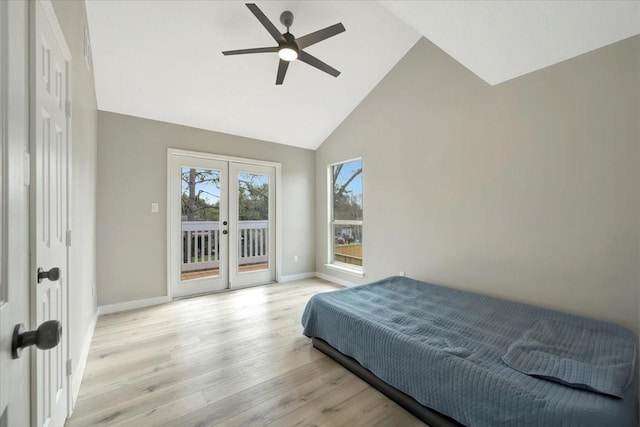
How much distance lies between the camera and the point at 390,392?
1.78 m

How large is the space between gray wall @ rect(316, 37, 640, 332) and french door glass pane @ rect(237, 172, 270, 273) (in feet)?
6.26

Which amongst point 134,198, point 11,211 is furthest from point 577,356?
point 134,198

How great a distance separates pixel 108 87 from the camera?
9.71 ft

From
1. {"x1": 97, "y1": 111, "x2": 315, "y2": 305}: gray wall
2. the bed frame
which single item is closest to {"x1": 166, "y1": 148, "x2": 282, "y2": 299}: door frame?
{"x1": 97, "y1": 111, "x2": 315, "y2": 305}: gray wall

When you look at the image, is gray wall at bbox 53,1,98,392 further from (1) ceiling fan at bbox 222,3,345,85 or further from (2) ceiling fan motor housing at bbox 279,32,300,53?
(2) ceiling fan motor housing at bbox 279,32,300,53

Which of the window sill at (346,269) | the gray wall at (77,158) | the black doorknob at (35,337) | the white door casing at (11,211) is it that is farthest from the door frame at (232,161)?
the black doorknob at (35,337)

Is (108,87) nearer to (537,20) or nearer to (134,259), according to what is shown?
(134,259)

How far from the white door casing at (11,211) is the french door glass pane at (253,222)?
362cm

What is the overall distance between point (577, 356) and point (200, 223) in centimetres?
409

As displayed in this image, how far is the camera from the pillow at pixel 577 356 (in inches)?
51.4

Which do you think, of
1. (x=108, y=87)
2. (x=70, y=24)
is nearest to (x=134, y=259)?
(x=108, y=87)

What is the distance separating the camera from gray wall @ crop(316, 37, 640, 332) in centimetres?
197

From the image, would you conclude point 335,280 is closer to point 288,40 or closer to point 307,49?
point 307,49

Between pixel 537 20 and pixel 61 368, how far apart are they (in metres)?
3.77
